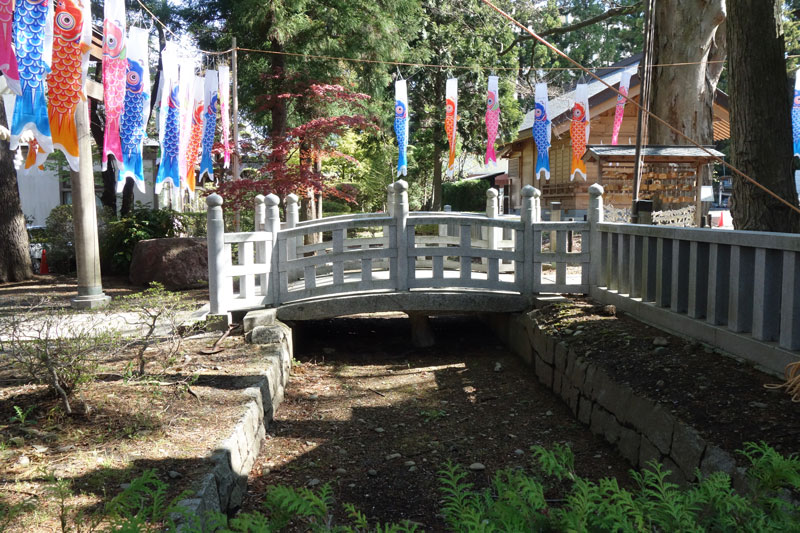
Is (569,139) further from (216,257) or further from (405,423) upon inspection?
(405,423)

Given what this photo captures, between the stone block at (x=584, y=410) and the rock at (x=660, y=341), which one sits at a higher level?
the rock at (x=660, y=341)

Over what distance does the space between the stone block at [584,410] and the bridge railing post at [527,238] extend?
2369 mm

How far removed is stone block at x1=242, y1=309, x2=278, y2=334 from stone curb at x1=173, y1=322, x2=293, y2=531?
0.67 feet

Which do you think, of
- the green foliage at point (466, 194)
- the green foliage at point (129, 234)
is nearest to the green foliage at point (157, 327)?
the green foliage at point (129, 234)

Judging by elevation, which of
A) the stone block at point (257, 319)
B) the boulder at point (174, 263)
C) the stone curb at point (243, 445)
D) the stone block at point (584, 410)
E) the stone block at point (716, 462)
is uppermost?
the boulder at point (174, 263)

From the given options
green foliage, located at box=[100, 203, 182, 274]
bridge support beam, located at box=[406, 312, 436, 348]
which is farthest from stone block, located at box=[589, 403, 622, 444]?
green foliage, located at box=[100, 203, 182, 274]

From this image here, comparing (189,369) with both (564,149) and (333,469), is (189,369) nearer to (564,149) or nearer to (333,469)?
(333,469)

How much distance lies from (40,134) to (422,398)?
4838 mm

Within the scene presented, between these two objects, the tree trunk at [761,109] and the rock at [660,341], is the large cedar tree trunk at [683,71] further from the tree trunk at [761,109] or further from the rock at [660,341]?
the rock at [660,341]

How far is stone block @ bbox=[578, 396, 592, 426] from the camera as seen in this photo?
5.59 m

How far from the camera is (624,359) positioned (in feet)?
17.8

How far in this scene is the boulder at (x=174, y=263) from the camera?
1137 cm

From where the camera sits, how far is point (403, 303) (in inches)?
310

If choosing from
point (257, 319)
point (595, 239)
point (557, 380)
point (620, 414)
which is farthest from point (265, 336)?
point (595, 239)
